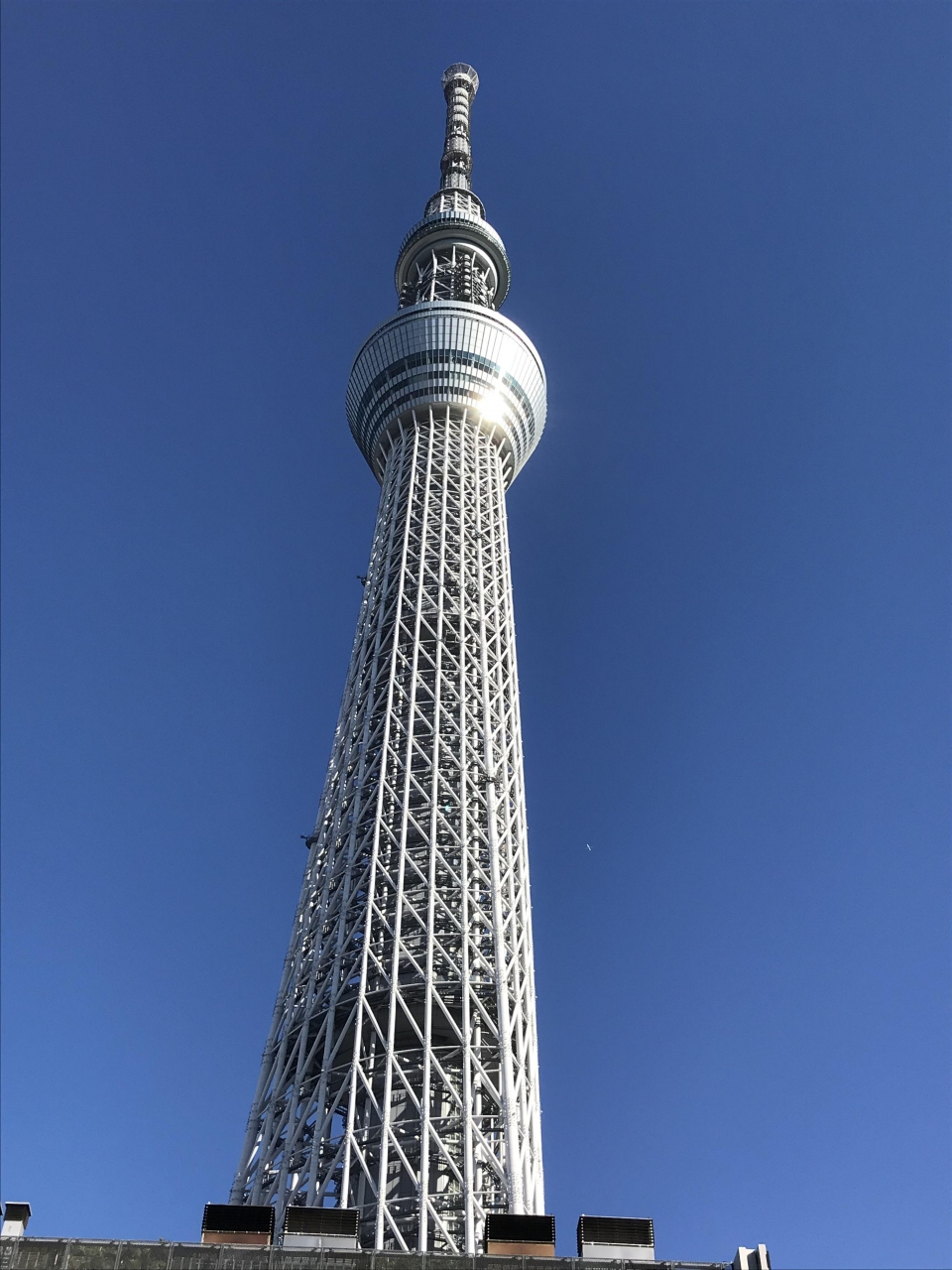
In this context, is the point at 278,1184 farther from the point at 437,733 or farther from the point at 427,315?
the point at 427,315

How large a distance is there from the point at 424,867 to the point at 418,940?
400cm

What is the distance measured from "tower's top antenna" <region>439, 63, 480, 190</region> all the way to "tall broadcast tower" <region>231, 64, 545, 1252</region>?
83.2ft

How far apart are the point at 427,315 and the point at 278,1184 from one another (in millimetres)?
60969

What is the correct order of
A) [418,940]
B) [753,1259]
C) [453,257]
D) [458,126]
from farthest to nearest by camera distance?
1. [458,126]
2. [453,257]
3. [418,940]
4. [753,1259]

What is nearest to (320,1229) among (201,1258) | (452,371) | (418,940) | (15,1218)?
(201,1258)

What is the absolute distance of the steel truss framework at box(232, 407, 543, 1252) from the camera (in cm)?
5053

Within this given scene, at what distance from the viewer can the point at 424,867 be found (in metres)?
61.4

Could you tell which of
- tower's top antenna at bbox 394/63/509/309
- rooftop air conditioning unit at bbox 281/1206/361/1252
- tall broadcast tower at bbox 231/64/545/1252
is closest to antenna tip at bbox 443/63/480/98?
tower's top antenna at bbox 394/63/509/309

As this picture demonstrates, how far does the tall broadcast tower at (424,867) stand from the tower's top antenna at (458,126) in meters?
25.4

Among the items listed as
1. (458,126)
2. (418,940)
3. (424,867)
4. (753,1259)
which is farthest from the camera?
(458,126)

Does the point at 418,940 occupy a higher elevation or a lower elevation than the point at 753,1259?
higher

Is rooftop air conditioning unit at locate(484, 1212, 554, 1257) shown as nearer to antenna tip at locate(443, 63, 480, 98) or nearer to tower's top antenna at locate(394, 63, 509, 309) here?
tower's top antenna at locate(394, 63, 509, 309)

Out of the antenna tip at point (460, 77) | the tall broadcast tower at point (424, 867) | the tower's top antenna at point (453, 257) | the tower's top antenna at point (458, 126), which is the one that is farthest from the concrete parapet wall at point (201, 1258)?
the antenna tip at point (460, 77)

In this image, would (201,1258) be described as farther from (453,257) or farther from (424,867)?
(453,257)
